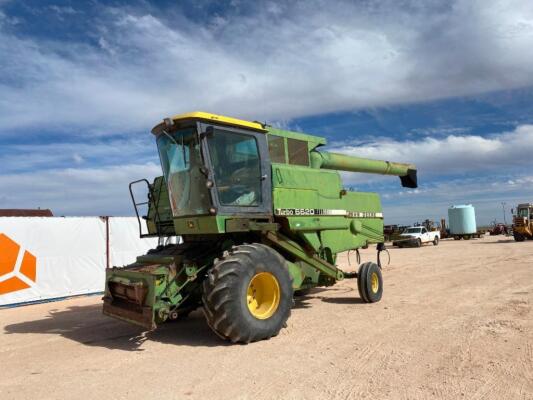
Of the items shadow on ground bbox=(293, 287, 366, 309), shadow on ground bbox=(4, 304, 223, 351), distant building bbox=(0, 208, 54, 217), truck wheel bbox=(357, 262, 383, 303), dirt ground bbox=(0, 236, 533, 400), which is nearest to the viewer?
dirt ground bbox=(0, 236, 533, 400)

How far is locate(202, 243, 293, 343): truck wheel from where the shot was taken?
615 cm

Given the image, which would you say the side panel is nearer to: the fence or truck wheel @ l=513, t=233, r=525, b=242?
the fence

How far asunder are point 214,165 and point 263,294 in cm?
214

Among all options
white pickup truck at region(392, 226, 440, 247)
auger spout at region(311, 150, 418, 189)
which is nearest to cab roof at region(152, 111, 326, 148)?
auger spout at region(311, 150, 418, 189)

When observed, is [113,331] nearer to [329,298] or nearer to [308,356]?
[308,356]

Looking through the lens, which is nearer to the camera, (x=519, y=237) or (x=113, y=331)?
(x=113, y=331)

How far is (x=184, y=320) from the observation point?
851 cm

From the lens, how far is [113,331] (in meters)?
7.72

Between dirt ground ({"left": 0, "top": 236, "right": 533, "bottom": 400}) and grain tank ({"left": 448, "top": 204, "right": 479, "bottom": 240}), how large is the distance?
1348 inches

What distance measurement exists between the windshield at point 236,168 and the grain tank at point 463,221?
38.2 metres

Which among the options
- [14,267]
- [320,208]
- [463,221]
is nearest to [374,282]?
[320,208]

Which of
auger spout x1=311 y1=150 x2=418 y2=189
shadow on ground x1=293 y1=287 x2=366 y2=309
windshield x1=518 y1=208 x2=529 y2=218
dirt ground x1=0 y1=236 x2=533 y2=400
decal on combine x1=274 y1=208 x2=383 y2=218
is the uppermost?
auger spout x1=311 y1=150 x2=418 y2=189

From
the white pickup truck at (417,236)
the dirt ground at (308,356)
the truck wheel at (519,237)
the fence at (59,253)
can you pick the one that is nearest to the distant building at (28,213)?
the fence at (59,253)

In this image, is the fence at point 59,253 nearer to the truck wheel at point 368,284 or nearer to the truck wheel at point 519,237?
the truck wheel at point 368,284
